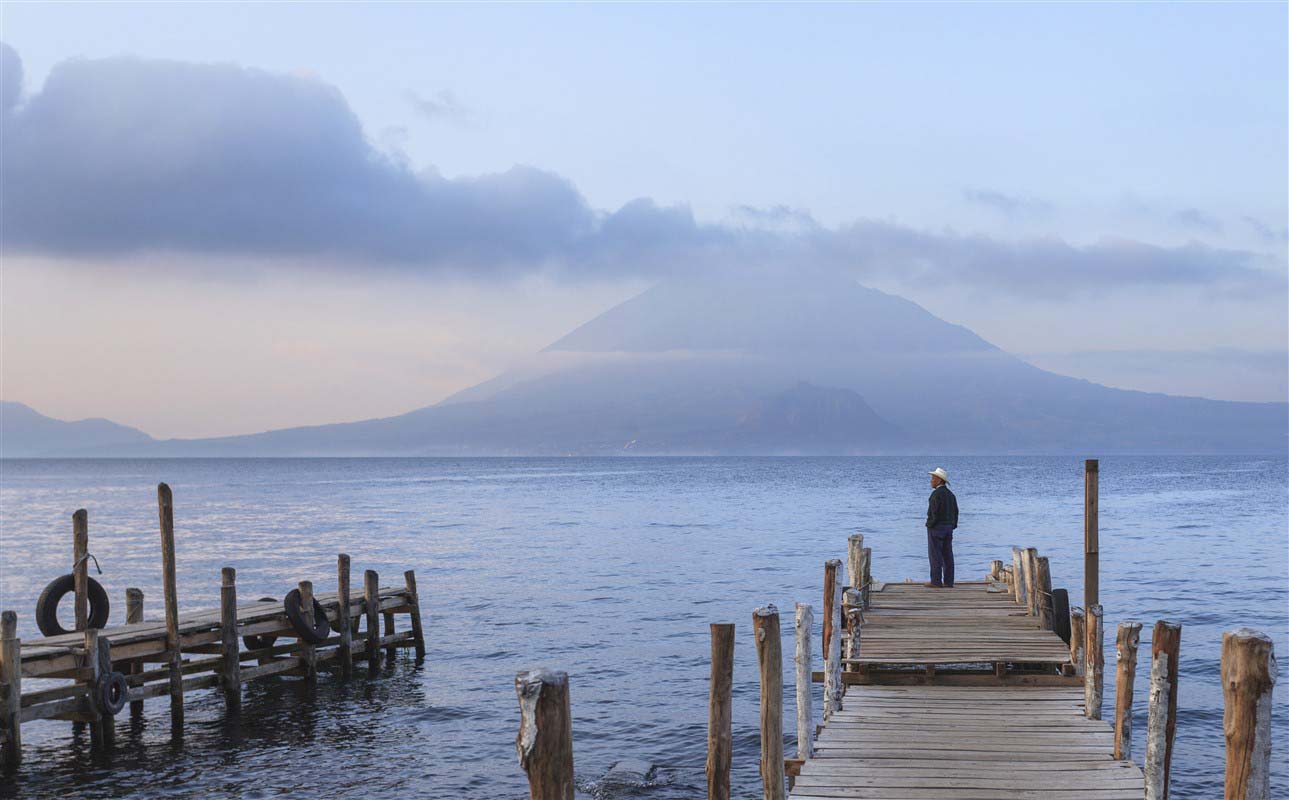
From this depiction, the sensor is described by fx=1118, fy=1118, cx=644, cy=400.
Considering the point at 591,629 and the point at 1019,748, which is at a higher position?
the point at 1019,748

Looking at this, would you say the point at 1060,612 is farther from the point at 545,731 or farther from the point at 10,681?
the point at 10,681

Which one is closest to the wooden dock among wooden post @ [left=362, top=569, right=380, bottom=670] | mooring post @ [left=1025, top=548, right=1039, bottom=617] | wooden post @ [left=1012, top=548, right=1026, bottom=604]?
mooring post @ [left=1025, top=548, right=1039, bottom=617]

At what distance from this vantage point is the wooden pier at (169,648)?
1664cm

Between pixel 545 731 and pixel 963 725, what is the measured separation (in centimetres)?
806

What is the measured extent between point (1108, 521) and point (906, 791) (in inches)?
2622

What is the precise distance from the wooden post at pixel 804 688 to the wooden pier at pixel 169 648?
11288 mm

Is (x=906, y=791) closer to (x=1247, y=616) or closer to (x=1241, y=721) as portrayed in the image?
(x=1241, y=721)

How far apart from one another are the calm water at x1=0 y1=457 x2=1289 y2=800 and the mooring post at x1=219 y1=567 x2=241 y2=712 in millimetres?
550

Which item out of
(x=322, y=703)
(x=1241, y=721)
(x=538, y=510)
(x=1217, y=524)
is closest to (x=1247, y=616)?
(x=322, y=703)

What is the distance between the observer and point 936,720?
12.4 meters

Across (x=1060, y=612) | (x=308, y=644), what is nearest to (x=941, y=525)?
(x=1060, y=612)

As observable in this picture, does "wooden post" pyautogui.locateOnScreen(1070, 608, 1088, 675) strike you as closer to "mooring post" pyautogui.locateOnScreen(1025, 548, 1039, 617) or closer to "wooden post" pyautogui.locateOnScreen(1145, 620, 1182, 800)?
"wooden post" pyautogui.locateOnScreen(1145, 620, 1182, 800)

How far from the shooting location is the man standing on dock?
2091cm

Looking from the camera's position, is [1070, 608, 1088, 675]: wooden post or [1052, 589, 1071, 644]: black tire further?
[1052, 589, 1071, 644]: black tire
